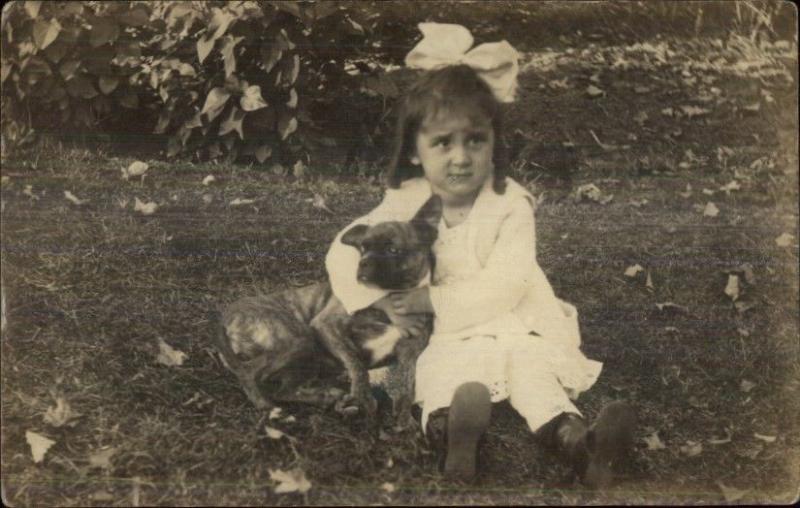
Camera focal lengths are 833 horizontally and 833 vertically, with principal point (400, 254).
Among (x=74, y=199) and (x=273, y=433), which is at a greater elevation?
(x=74, y=199)

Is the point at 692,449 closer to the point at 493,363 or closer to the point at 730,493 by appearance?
the point at 730,493

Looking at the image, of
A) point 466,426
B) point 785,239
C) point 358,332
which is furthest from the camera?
point 785,239

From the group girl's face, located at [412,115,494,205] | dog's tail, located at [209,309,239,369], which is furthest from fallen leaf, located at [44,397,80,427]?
girl's face, located at [412,115,494,205]

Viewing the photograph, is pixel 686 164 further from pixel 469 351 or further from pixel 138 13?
pixel 138 13

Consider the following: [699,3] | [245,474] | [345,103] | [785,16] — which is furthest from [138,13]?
[785,16]

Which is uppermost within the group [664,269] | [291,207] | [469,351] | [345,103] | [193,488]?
[345,103]

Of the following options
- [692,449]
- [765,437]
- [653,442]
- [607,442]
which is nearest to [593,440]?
[607,442]

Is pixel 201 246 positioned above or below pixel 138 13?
below
